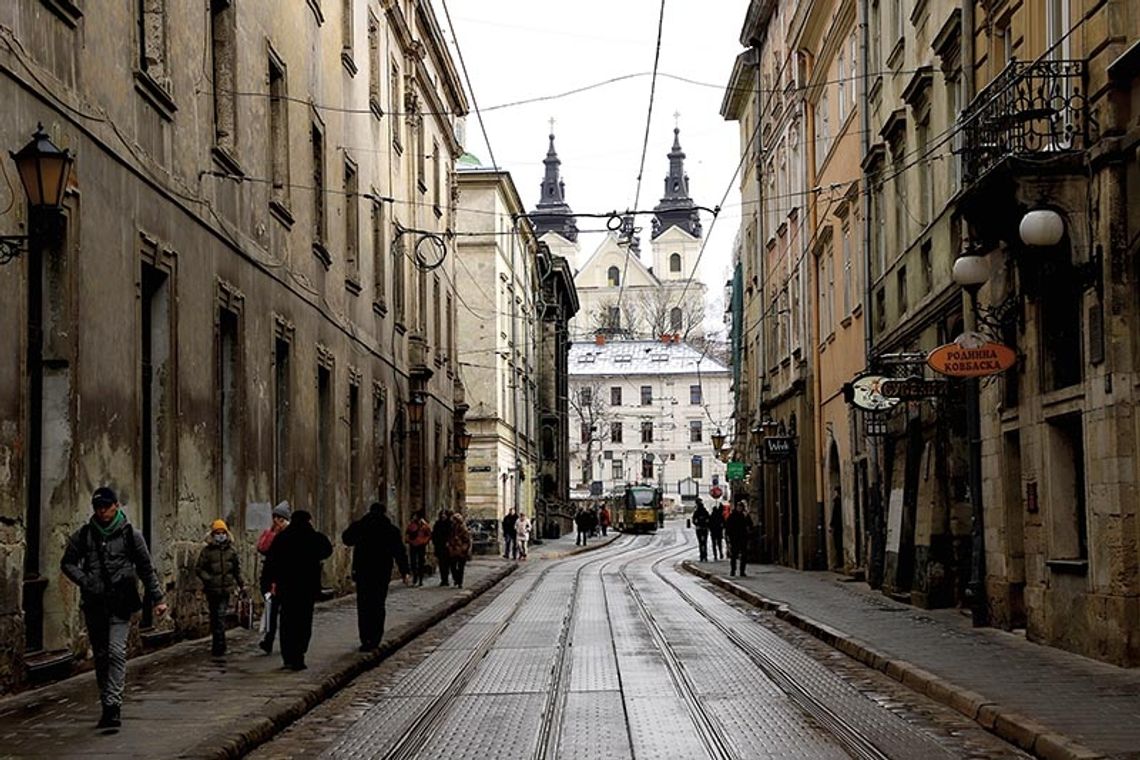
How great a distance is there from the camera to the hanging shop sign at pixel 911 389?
21.6m

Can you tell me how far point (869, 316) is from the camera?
96.8 feet

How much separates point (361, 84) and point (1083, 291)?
20.8 meters

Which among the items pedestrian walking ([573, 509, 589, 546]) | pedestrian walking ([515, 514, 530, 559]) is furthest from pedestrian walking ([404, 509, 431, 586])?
pedestrian walking ([573, 509, 589, 546])

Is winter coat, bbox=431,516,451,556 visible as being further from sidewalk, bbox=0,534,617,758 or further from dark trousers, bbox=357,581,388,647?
dark trousers, bbox=357,581,388,647

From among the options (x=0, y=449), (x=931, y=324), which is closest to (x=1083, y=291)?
(x=931, y=324)

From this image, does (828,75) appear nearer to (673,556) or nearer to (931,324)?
(931,324)

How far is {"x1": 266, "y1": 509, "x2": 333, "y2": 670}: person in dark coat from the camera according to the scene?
15.6 metres

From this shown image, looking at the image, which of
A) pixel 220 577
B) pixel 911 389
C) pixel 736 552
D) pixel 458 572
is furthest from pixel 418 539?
pixel 220 577

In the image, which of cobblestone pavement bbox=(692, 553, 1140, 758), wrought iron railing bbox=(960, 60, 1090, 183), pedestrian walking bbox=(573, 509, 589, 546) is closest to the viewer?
cobblestone pavement bbox=(692, 553, 1140, 758)

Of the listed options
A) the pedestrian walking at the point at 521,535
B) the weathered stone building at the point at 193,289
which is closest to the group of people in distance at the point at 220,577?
the weathered stone building at the point at 193,289

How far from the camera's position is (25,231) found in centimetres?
1407

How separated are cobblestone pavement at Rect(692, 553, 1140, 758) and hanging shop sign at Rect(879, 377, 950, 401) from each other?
2850 millimetres

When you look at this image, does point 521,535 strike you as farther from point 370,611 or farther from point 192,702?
point 192,702

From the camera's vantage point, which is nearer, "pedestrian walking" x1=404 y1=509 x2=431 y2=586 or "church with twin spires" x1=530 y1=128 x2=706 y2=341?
"pedestrian walking" x1=404 y1=509 x2=431 y2=586
